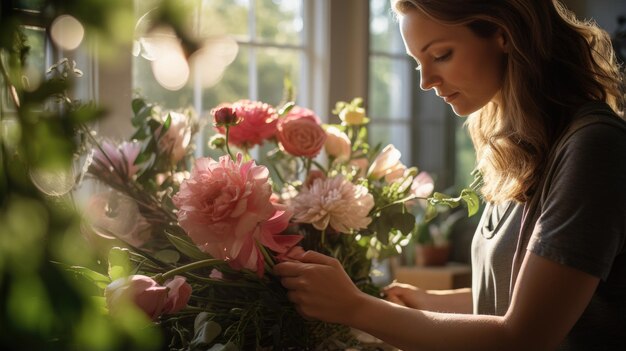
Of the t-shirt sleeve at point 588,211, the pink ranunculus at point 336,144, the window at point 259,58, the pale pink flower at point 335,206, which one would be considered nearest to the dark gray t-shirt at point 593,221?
the t-shirt sleeve at point 588,211

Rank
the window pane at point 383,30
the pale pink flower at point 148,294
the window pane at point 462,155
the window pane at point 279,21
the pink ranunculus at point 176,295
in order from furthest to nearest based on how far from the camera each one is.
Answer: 1. the window pane at point 462,155
2. the window pane at point 383,30
3. the window pane at point 279,21
4. the pink ranunculus at point 176,295
5. the pale pink flower at point 148,294

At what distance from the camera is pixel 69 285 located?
0.69 feet

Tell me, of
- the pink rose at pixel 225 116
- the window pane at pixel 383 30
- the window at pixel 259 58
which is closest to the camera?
the pink rose at pixel 225 116

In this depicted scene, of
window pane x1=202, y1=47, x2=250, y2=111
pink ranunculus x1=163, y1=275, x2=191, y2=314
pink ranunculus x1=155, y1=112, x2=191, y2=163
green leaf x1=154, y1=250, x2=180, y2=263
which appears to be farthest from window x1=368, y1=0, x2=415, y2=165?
pink ranunculus x1=163, y1=275, x2=191, y2=314

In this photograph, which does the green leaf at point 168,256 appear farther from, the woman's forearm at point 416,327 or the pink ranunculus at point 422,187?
the pink ranunculus at point 422,187

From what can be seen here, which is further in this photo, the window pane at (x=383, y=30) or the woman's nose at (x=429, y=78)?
the window pane at (x=383, y=30)

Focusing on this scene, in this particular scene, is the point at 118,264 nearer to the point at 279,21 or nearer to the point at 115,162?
the point at 115,162

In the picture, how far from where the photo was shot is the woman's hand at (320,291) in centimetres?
84

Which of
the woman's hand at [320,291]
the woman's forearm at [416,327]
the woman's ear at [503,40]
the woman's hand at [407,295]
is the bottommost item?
the woman's hand at [407,295]

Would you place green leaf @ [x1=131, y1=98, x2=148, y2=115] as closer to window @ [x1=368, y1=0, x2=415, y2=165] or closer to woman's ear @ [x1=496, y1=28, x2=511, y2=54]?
woman's ear @ [x1=496, y1=28, x2=511, y2=54]

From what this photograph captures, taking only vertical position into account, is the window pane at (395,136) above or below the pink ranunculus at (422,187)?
below

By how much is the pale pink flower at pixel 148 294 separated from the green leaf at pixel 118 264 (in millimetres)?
27

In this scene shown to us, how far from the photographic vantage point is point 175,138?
1107mm

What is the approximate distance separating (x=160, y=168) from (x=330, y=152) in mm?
299
